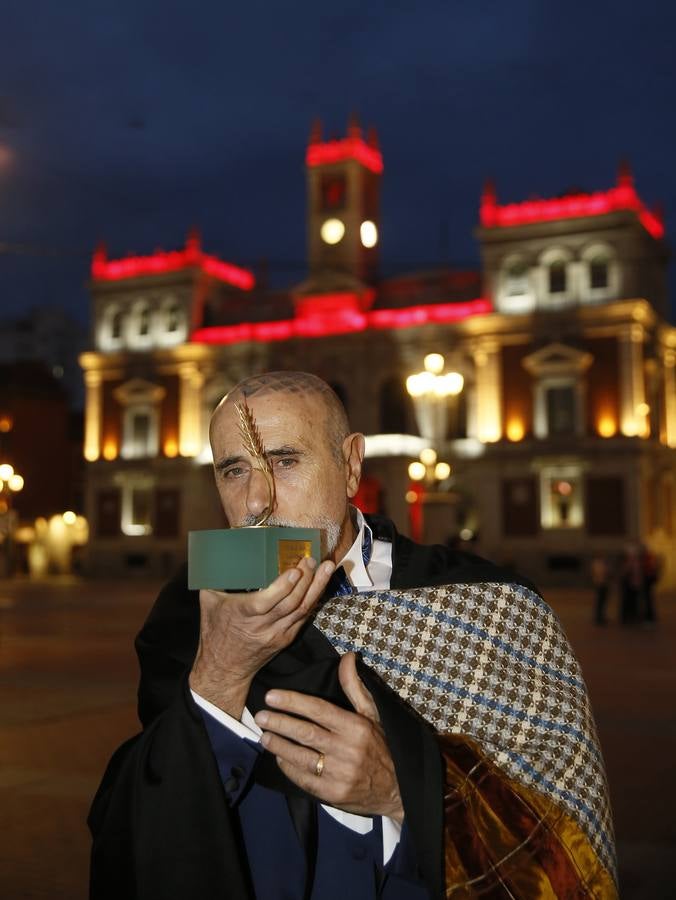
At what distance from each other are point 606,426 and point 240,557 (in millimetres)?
31521

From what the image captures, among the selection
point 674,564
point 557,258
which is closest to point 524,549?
point 674,564

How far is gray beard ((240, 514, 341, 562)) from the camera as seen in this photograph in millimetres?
1830

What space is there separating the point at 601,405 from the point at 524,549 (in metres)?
5.06

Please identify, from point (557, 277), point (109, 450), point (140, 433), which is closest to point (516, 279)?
point (557, 277)

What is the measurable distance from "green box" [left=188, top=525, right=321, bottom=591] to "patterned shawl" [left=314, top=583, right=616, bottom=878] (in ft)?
1.20

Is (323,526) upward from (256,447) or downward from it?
downward

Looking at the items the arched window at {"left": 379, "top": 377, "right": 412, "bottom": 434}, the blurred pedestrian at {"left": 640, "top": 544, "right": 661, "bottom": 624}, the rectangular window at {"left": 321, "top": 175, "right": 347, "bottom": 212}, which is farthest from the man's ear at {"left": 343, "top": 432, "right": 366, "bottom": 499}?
the rectangular window at {"left": 321, "top": 175, "right": 347, "bottom": 212}

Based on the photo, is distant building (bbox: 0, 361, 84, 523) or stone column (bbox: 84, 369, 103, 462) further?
distant building (bbox: 0, 361, 84, 523)

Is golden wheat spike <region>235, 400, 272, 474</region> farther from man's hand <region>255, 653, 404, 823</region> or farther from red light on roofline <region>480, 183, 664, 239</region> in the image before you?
red light on roofline <region>480, 183, 664, 239</region>

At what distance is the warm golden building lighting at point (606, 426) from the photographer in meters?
31.8

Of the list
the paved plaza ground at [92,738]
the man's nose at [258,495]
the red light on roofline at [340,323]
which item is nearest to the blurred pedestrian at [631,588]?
the paved plaza ground at [92,738]

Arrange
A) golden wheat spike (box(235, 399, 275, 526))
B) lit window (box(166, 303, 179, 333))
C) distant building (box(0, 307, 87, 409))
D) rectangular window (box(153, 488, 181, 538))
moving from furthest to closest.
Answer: distant building (box(0, 307, 87, 409)) < lit window (box(166, 303, 179, 333)) < rectangular window (box(153, 488, 181, 538)) < golden wheat spike (box(235, 399, 275, 526))

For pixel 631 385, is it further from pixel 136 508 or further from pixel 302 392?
pixel 302 392

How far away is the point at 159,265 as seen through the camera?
131 feet
